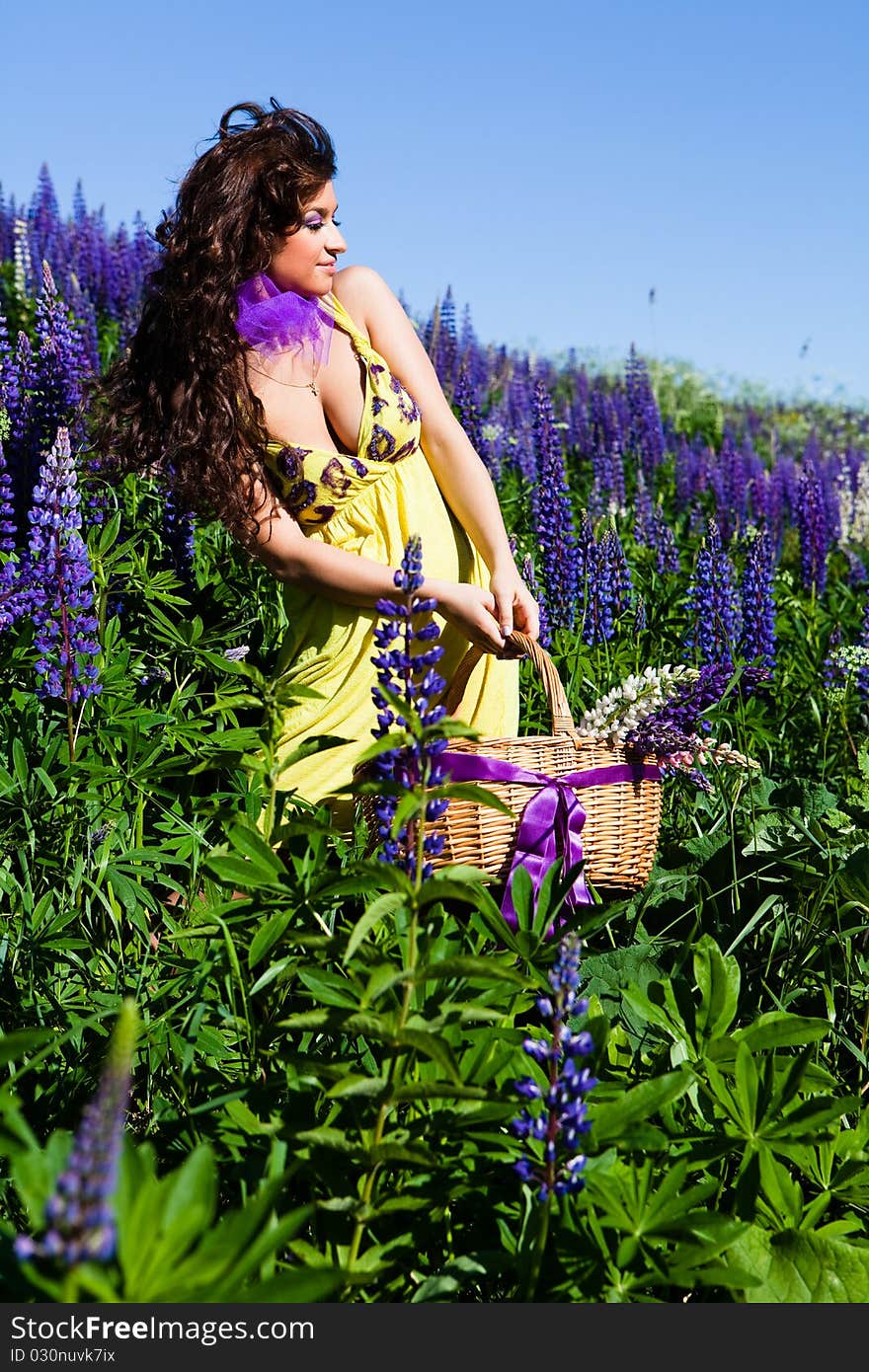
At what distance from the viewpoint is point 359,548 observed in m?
2.76

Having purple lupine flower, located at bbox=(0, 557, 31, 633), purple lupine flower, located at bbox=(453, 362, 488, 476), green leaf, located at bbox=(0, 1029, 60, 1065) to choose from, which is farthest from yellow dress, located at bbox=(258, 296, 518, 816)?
purple lupine flower, located at bbox=(453, 362, 488, 476)

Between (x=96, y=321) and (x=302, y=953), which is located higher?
(x=96, y=321)

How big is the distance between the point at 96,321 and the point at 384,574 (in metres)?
5.87

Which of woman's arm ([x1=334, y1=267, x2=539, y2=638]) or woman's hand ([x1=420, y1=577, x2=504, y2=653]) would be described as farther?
woman's arm ([x1=334, y1=267, x2=539, y2=638])

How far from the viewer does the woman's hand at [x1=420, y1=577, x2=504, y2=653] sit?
240 cm

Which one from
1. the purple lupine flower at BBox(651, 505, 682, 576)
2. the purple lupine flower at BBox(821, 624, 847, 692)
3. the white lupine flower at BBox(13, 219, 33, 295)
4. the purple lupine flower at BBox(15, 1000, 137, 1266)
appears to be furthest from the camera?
the white lupine flower at BBox(13, 219, 33, 295)

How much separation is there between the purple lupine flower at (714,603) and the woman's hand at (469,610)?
1.46 meters

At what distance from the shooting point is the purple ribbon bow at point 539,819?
7.26ft

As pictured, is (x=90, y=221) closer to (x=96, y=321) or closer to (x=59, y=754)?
(x=96, y=321)

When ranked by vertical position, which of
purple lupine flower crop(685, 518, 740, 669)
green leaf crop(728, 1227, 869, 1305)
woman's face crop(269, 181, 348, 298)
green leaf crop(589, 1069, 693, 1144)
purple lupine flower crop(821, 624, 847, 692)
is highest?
woman's face crop(269, 181, 348, 298)

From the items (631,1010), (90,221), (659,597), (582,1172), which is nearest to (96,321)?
(90,221)

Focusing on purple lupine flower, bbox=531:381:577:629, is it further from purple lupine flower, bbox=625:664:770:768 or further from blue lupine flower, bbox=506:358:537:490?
blue lupine flower, bbox=506:358:537:490

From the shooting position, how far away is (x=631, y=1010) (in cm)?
217

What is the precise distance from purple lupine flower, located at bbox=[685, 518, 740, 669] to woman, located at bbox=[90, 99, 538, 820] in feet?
3.77
